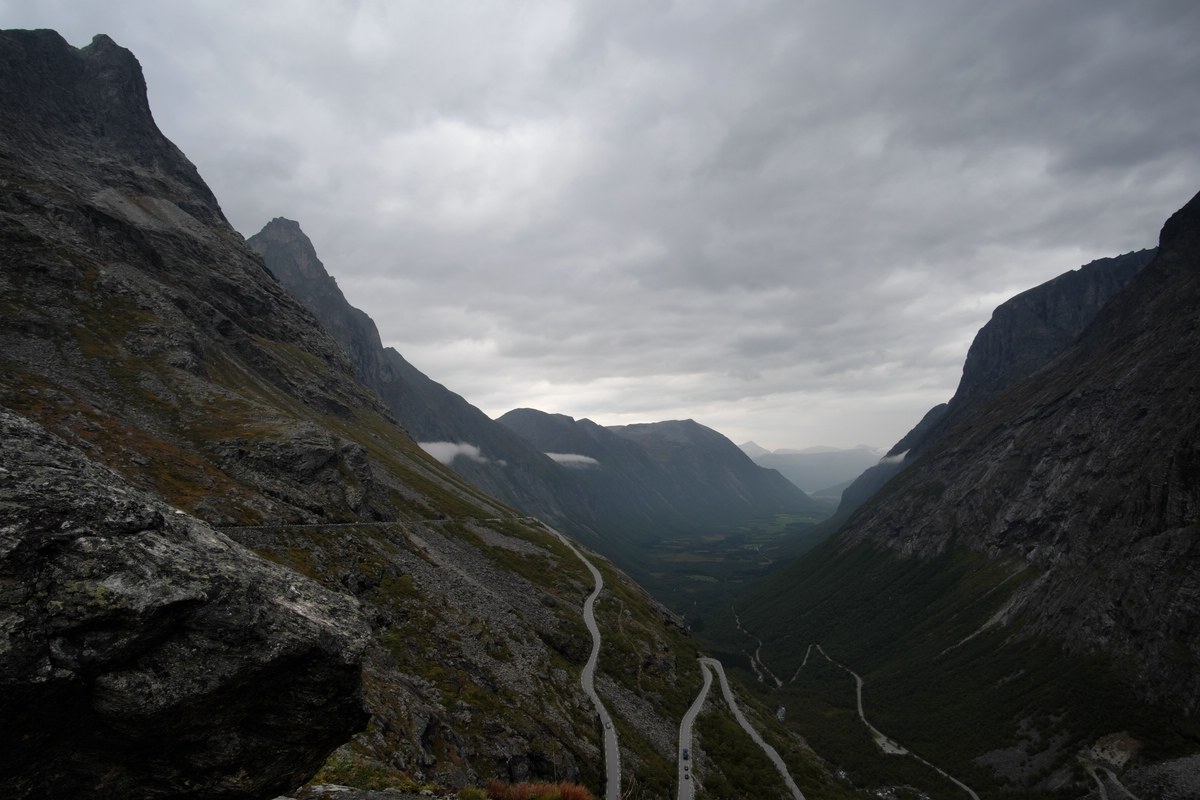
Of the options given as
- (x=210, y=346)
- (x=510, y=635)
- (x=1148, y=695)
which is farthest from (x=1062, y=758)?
(x=210, y=346)

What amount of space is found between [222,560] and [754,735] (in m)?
88.8

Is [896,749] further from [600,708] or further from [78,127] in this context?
[78,127]

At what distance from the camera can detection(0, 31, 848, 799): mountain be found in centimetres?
1150

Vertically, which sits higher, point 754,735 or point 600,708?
point 600,708

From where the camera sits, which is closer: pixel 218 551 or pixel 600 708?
pixel 218 551

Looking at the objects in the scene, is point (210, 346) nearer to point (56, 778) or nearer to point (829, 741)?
point (56, 778)

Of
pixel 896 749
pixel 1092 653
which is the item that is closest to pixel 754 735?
pixel 896 749

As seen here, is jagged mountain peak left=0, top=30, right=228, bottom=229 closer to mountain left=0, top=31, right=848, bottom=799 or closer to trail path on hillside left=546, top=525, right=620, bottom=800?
mountain left=0, top=31, right=848, bottom=799

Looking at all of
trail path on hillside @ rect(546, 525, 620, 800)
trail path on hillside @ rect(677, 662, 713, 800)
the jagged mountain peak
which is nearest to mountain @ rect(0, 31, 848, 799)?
the jagged mountain peak

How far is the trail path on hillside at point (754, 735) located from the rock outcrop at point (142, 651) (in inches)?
2998

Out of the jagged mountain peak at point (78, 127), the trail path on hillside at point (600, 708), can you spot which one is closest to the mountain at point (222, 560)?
the jagged mountain peak at point (78, 127)

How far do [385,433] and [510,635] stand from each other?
367 feet

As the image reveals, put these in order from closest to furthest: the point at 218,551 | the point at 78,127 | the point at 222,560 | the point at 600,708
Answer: the point at 222,560 < the point at 218,551 < the point at 600,708 < the point at 78,127

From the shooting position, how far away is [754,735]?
81.6 metres
